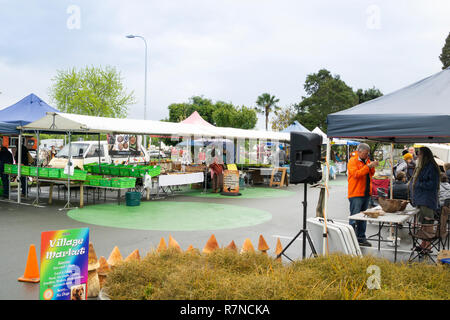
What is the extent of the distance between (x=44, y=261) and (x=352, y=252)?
3.88 m

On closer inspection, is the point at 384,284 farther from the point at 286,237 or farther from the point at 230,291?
the point at 286,237

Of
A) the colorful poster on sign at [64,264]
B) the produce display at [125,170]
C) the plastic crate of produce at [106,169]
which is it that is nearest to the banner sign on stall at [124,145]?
the produce display at [125,170]

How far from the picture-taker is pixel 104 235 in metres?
8.15

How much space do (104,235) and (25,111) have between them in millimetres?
7140

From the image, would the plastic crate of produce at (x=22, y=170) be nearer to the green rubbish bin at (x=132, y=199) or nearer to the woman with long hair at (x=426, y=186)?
the green rubbish bin at (x=132, y=199)

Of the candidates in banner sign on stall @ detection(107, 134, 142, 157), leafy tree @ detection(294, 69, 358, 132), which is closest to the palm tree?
leafy tree @ detection(294, 69, 358, 132)

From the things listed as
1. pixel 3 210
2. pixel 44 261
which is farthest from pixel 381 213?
pixel 3 210

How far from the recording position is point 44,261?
12.3 ft

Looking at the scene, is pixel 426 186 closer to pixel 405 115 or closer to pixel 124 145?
pixel 405 115

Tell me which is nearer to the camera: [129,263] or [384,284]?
[384,284]

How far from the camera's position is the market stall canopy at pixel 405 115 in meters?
5.39

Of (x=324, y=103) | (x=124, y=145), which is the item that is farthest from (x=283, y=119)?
(x=124, y=145)
